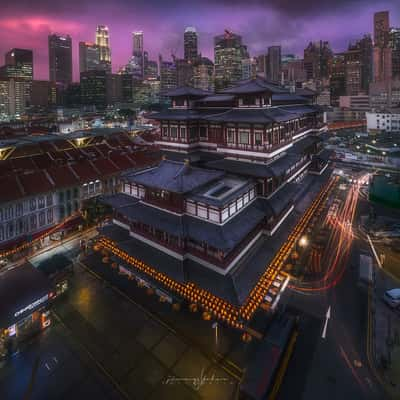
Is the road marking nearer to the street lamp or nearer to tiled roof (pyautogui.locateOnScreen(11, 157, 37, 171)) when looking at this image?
the street lamp

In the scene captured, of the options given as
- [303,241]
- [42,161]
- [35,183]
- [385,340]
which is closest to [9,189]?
[35,183]

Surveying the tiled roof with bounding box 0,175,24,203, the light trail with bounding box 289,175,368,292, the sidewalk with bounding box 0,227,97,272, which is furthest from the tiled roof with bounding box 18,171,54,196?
the light trail with bounding box 289,175,368,292

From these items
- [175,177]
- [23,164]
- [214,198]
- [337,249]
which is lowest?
[337,249]

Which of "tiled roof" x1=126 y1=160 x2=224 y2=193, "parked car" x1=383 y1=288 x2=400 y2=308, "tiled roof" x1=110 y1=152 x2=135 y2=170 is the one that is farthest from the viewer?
"tiled roof" x1=110 y1=152 x2=135 y2=170

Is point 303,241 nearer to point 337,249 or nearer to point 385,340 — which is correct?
point 337,249

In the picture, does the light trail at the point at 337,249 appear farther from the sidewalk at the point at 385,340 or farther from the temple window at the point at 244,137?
the temple window at the point at 244,137

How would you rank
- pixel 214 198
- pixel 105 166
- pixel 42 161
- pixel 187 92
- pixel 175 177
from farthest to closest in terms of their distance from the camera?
pixel 105 166
pixel 42 161
pixel 187 92
pixel 175 177
pixel 214 198

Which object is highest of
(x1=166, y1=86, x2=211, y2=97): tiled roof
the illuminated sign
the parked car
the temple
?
(x1=166, y1=86, x2=211, y2=97): tiled roof

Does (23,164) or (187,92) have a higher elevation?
(187,92)
